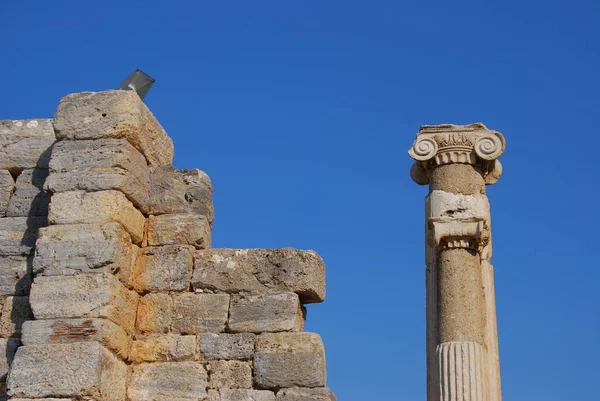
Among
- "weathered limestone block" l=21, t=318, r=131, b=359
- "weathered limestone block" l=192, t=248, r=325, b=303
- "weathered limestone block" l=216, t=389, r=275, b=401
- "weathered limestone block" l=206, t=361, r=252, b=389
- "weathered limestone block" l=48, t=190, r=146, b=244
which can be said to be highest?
"weathered limestone block" l=48, t=190, r=146, b=244

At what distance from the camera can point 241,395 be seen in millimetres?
7004

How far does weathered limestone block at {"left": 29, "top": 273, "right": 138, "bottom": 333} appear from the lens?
6.96 metres

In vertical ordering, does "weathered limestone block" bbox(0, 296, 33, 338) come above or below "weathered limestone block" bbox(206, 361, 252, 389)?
above

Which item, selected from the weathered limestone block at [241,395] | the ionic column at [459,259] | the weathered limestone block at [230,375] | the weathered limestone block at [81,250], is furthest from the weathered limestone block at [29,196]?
the ionic column at [459,259]

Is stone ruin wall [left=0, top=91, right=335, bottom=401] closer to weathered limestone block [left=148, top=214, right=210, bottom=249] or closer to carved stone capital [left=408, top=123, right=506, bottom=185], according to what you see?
weathered limestone block [left=148, top=214, right=210, bottom=249]

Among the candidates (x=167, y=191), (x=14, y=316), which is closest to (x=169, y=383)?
(x=14, y=316)

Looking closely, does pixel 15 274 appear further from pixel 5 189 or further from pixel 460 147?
pixel 460 147

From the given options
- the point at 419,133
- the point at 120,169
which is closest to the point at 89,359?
the point at 120,169

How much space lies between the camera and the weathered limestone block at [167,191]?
310 inches

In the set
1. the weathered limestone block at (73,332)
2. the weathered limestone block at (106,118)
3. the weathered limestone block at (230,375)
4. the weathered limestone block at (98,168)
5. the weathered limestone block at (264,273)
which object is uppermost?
the weathered limestone block at (106,118)

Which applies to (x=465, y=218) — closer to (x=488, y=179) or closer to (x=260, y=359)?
(x=488, y=179)

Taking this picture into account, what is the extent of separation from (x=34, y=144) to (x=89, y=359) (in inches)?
104

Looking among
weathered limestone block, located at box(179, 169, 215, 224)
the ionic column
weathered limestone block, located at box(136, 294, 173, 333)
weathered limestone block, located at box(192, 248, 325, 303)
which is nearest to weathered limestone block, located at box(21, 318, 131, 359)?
weathered limestone block, located at box(136, 294, 173, 333)

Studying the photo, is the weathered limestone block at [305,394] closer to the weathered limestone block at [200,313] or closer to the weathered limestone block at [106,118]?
the weathered limestone block at [200,313]
